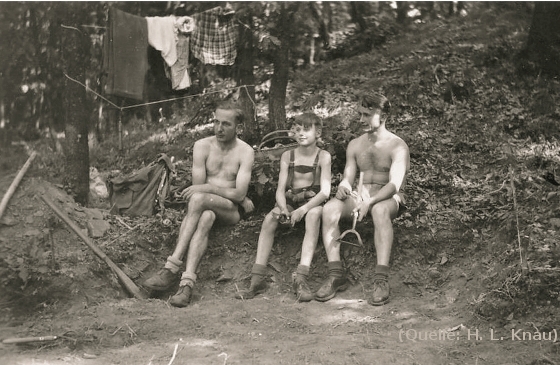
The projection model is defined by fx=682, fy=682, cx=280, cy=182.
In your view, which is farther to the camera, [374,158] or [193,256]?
[374,158]

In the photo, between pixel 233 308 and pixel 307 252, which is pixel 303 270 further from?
pixel 233 308

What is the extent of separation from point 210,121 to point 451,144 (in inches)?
153

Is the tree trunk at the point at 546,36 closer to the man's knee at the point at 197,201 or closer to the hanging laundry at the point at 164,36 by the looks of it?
the hanging laundry at the point at 164,36

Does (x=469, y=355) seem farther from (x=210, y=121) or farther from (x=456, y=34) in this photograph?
(x=456, y=34)

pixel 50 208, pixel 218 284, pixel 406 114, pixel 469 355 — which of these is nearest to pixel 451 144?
pixel 406 114

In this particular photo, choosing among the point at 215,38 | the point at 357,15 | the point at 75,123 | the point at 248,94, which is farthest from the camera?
the point at 357,15

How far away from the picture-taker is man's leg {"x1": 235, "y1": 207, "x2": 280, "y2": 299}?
6.00 metres

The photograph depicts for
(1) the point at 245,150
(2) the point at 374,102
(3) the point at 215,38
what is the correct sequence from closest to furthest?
1. (2) the point at 374,102
2. (1) the point at 245,150
3. (3) the point at 215,38

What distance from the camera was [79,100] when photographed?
7676 mm

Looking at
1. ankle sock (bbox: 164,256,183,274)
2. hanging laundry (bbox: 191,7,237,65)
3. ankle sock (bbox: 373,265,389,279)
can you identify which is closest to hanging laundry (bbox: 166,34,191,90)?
hanging laundry (bbox: 191,7,237,65)

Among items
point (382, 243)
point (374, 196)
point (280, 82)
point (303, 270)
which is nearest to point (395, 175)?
point (374, 196)

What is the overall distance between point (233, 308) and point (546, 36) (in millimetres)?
6224

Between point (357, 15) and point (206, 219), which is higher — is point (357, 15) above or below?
above

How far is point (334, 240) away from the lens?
5.95 m
